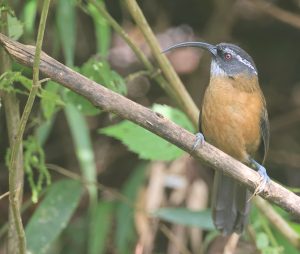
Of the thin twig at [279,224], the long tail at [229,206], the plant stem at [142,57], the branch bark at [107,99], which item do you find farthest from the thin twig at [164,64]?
the branch bark at [107,99]

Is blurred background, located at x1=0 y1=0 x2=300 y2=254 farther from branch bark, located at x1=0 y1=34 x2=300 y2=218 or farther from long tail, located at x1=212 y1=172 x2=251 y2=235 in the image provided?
branch bark, located at x1=0 y1=34 x2=300 y2=218

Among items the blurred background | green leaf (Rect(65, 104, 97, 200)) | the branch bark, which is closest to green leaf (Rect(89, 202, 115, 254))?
the blurred background

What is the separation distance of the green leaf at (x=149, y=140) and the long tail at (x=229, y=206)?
0.46 meters

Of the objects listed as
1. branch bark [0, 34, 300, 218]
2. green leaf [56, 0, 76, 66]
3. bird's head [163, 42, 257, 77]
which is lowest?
branch bark [0, 34, 300, 218]

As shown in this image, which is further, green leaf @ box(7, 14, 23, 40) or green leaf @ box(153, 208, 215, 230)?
green leaf @ box(153, 208, 215, 230)

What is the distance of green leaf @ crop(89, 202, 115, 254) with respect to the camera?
15.4 ft

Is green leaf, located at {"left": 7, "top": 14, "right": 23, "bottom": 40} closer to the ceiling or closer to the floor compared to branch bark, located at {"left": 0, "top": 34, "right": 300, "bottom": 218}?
closer to the ceiling

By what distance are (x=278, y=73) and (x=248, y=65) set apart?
1811 millimetres

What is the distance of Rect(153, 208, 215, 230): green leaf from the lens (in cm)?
449

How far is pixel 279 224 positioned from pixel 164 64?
4.07 ft

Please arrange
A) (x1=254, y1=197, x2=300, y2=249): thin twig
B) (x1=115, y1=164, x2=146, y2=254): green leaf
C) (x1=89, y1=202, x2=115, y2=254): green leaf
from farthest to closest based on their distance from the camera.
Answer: (x1=115, y1=164, x2=146, y2=254): green leaf
(x1=89, y1=202, x2=115, y2=254): green leaf
(x1=254, y1=197, x2=300, y2=249): thin twig

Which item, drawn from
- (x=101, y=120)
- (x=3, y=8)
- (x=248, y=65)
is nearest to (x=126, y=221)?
(x=101, y=120)

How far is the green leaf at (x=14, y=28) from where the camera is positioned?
3.24 metres

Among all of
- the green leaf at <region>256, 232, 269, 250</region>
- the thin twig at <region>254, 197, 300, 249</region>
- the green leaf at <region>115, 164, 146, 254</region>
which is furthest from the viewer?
the green leaf at <region>115, 164, 146, 254</region>
